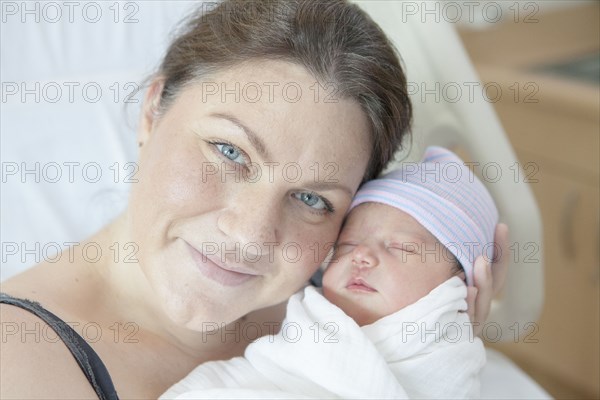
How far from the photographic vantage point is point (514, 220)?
1642 millimetres

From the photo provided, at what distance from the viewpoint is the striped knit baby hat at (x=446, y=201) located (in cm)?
134

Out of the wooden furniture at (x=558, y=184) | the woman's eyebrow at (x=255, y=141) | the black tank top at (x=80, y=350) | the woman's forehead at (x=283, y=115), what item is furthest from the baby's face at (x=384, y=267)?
the wooden furniture at (x=558, y=184)

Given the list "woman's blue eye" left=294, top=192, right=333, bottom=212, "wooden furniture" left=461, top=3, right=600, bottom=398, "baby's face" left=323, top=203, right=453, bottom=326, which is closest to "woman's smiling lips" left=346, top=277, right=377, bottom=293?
"baby's face" left=323, top=203, right=453, bottom=326

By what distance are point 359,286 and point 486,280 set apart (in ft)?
0.75

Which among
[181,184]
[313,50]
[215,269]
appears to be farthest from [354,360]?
[313,50]

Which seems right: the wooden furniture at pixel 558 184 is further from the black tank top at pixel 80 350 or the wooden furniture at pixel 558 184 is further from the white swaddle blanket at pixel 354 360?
the black tank top at pixel 80 350

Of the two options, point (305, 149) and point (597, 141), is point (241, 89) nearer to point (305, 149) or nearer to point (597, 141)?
point (305, 149)

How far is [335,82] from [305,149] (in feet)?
0.41

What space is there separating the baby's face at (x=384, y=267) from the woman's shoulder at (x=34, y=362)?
41 cm

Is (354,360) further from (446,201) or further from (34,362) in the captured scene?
(34,362)

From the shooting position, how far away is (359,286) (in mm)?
1313

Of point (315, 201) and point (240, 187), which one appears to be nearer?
point (240, 187)

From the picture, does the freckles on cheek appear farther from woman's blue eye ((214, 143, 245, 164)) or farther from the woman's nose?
the woman's nose

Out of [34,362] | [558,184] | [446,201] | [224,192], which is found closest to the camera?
[34,362]
